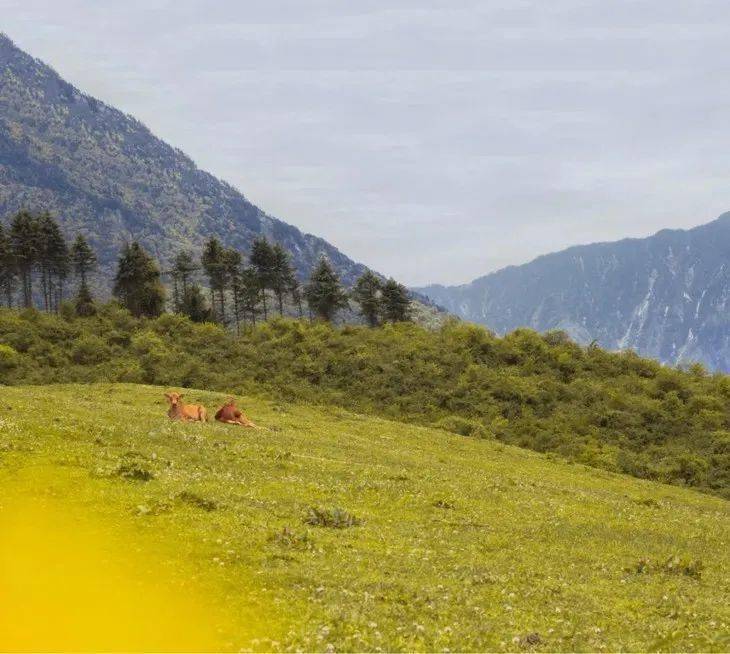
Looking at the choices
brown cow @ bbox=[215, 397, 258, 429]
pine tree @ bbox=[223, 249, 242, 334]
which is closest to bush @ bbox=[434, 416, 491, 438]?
brown cow @ bbox=[215, 397, 258, 429]

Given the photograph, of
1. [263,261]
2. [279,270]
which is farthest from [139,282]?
[279,270]

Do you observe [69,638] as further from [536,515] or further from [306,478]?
[536,515]

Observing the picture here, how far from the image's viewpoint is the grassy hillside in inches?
2362

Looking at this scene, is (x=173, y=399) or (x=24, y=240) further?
(x=24, y=240)

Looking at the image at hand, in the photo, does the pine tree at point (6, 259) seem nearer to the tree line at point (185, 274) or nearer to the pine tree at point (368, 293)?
the tree line at point (185, 274)

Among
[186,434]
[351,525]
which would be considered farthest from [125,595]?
[186,434]

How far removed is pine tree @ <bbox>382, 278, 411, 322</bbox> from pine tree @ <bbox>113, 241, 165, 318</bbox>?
36.0 meters

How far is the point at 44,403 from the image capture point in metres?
35.4

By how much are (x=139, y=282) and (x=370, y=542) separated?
10328 centimetres

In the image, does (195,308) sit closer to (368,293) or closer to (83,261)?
(83,261)

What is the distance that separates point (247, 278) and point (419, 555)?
365 ft

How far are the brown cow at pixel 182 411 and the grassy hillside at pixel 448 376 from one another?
1068 inches

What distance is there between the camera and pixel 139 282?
114 meters

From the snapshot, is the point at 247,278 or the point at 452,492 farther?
the point at 247,278
